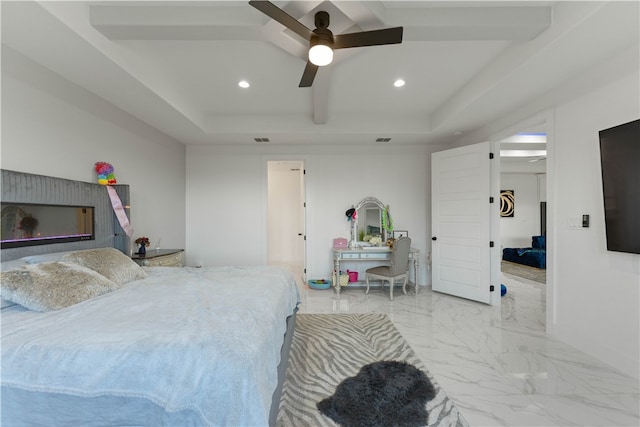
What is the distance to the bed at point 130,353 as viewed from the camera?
3.47 feet

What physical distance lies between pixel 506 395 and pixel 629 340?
1174 mm

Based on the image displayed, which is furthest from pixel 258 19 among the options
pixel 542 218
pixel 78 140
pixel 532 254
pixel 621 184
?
pixel 542 218

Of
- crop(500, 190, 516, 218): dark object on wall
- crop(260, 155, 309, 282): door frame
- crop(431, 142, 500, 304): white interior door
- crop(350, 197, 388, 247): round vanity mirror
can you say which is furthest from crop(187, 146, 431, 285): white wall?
crop(500, 190, 516, 218): dark object on wall

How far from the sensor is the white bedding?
3.42 feet

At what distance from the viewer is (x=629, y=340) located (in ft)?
6.95

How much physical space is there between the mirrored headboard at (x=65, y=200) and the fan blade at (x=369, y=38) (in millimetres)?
2512

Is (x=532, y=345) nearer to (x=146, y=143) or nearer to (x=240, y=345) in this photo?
(x=240, y=345)

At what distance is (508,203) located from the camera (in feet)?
24.7

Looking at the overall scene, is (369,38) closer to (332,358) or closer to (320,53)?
(320,53)

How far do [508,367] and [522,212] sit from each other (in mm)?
6948

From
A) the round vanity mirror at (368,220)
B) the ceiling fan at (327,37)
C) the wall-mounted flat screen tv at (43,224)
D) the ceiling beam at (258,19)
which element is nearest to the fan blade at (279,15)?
the ceiling fan at (327,37)

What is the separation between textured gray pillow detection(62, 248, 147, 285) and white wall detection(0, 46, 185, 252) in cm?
80

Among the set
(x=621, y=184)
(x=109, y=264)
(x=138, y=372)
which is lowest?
(x=138, y=372)

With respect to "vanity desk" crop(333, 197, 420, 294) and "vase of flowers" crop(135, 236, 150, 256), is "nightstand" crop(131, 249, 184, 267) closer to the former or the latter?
"vase of flowers" crop(135, 236, 150, 256)
